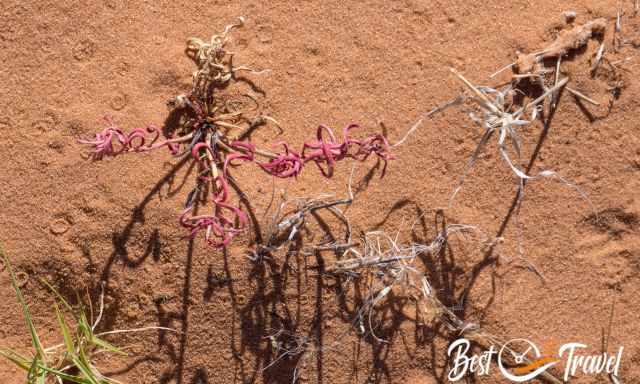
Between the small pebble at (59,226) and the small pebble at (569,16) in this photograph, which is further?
the small pebble at (569,16)

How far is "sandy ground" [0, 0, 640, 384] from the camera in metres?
1.97

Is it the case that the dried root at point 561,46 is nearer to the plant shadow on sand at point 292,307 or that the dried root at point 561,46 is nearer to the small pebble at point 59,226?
the plant shadow on sand at point 292,307

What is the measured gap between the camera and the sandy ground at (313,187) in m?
1.97

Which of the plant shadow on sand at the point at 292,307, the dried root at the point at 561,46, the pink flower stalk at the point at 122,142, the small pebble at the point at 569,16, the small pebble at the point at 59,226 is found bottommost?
the plant shadow on sand at the point at 292,307

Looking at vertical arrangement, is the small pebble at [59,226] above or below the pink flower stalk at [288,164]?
below

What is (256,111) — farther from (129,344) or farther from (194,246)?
(129,344)

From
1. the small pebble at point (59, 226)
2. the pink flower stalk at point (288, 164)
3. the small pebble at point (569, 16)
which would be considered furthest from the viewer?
the small pebble at point (569, 16)

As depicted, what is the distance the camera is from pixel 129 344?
1999mm

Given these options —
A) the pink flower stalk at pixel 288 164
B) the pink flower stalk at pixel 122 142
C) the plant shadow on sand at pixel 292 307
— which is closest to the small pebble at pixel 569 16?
the plant shadow on sand at pixel 292 307

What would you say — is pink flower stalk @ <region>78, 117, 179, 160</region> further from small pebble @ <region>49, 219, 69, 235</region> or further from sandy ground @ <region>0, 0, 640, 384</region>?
small pebble @ <region>49, 219, 69, 235</region>

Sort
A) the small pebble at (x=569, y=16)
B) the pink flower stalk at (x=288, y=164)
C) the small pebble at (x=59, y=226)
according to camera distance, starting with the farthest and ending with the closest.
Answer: the small pebble at (x=569, y=16)
the small pebble at (x=59, y=226)
the pink flower stalk at (x=288, y=164)

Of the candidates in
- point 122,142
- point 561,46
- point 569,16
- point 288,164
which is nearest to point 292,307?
point 288,164

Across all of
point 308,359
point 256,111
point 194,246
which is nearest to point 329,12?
point 256,111

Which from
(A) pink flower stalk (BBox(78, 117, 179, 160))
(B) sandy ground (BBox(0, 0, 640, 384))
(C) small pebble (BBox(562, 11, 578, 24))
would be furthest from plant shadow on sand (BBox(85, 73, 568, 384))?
(C) small pebble (BBox(562, 11, 578, 24))
